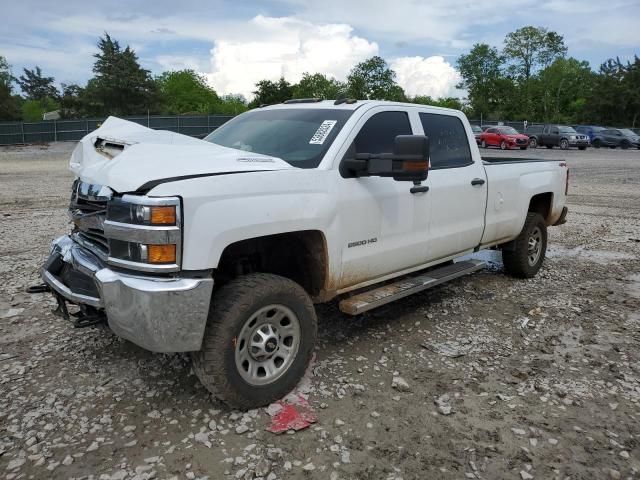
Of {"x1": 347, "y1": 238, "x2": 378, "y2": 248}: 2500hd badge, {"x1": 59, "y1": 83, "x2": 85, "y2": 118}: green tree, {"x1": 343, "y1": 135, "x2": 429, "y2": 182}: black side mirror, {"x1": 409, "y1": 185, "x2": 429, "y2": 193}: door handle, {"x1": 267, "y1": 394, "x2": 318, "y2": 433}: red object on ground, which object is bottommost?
{"x1": 267, "y1": 394, "x2": 318, "y2": 433}: red object on ground

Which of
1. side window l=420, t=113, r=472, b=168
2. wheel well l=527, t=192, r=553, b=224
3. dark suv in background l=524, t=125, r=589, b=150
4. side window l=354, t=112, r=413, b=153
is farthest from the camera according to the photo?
dark suv in background l=524, t=125, r=589, b=150

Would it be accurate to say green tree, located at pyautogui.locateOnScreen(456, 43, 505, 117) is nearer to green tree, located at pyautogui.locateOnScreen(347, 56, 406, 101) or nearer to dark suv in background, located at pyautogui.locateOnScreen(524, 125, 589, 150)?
green tree, located at pyautogui.locateOnScreen(347, 56, 406, 101)

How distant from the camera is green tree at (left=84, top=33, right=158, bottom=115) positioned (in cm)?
5288

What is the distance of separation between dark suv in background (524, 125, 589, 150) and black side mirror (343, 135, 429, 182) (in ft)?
109

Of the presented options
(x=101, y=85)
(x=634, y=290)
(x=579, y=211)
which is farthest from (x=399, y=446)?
(x=101, y=85)

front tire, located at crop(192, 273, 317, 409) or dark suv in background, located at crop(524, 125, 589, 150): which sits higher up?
dark suv in background, located at crop(524, 125, 589, 150)

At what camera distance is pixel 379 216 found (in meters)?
3.97

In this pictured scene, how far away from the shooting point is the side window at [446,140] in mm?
4734

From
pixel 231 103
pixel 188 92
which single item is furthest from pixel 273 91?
pixel 231 103

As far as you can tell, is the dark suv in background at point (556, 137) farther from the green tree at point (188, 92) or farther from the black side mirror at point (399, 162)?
the green tree at point (188, 92)

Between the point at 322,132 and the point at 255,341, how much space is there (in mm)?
1640

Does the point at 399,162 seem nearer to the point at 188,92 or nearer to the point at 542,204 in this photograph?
the point at 542,204

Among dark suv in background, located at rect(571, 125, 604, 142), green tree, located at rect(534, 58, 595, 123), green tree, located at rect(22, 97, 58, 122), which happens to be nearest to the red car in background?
dark suv in background, located at rect(571, 125, 604, 142)

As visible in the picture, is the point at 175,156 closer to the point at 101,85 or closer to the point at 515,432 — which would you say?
the point at 515,432
